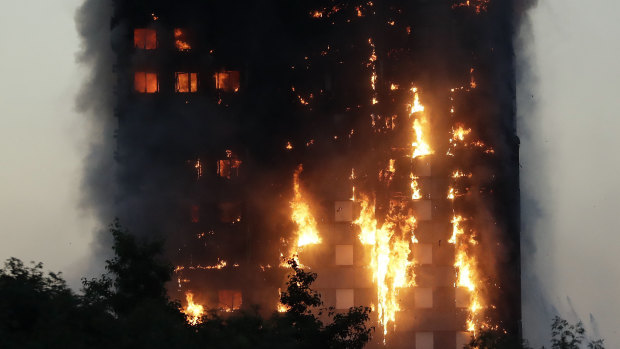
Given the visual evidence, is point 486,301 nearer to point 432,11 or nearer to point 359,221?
point 359,221

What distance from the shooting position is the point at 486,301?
2717 inches

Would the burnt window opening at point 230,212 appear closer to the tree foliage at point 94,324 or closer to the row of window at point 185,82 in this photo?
the row of window at point 185,82

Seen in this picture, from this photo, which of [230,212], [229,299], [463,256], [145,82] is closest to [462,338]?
[463,256]

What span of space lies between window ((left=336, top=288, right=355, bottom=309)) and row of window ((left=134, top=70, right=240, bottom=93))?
14137 millimetres

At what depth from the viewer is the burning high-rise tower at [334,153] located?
67.0m

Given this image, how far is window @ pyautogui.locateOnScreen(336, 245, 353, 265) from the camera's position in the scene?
226 ft

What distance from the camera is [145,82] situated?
6794 cm

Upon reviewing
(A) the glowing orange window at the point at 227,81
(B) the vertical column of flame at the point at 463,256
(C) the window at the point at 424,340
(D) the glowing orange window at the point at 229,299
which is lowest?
(C) the window at the point at 424,340

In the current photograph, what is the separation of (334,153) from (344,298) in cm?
911

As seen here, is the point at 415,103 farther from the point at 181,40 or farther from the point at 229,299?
the point at 229,299

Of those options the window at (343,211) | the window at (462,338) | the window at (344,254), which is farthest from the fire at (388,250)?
the window at (462,338)

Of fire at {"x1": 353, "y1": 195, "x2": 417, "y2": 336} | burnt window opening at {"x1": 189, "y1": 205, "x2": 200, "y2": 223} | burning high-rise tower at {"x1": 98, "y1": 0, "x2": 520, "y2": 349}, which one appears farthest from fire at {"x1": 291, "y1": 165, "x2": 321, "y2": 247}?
burnt window opening at {"x1": 189, "y1": 205, "x2": 200, "y2": 223}

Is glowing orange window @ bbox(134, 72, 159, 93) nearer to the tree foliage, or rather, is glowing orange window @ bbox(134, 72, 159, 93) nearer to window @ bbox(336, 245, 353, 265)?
window @ bbox(336, 245, 353, 265)

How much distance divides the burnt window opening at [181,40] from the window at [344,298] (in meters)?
17.7
